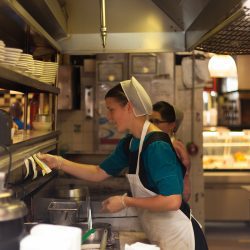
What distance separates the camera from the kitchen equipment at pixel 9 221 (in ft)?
3.40

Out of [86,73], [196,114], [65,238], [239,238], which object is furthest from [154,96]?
[65,238]

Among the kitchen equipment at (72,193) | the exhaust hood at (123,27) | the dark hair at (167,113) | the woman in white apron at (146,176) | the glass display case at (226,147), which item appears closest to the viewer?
the woman in white apron at (146,176)

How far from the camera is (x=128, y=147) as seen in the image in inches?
102

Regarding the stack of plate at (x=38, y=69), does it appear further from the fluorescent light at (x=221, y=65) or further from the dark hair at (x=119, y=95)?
the fluorescent light at (x=221, y=65)

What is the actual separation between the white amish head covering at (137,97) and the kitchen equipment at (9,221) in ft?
4.06

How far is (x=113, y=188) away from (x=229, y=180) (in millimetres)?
2467

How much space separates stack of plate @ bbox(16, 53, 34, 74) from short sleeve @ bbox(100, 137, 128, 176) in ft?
2.86

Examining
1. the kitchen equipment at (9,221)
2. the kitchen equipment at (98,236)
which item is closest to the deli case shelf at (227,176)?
the kitchen equipment at (98,236)

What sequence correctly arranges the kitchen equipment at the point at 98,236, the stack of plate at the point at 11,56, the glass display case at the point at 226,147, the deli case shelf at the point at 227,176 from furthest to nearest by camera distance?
the glass display case at the point at 226,147, the deli case shelf at the point at 227,176, the kitchen equipment at the point at 98,236, the stack of plate at the point at 11,56

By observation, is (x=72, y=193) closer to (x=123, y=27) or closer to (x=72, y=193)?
(x=72, y=193)

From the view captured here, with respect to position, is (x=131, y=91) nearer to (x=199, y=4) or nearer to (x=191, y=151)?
(x=199, y=4)

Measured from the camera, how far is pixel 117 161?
105 inches

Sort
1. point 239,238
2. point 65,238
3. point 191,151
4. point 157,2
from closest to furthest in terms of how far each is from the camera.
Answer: point 65,238 → point 157,2 → point 191,151 → point 239,238

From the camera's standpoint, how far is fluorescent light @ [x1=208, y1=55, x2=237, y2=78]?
455 cm
